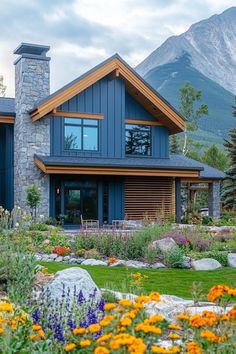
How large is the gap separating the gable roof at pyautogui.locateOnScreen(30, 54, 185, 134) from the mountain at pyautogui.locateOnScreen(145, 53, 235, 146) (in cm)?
8060

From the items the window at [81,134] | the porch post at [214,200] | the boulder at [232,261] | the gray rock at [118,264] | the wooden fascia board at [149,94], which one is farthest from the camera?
the porch post at [214,200]

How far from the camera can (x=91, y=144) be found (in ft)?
67.9

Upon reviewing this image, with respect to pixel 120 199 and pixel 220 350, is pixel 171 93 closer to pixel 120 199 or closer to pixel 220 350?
pixel 120 199

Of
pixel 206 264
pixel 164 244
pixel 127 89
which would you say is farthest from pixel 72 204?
pixel 206 264

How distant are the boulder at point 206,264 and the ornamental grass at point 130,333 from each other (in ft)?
21.3

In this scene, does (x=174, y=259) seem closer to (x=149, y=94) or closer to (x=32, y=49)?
(x=149, y=94)

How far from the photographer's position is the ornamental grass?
98.5 inches

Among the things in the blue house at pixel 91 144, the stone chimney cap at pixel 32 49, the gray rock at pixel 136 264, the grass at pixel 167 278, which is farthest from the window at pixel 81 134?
the grass at pixel 167 278

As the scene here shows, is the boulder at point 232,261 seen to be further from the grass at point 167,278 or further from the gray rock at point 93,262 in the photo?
the gray rock at point 93,262

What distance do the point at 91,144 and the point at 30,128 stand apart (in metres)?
2.46

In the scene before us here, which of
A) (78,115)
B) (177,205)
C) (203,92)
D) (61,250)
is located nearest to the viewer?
(61,250)

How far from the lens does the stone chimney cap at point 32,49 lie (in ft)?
67.4

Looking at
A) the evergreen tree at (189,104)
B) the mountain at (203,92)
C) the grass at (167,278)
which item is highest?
the mountain at (203,92)

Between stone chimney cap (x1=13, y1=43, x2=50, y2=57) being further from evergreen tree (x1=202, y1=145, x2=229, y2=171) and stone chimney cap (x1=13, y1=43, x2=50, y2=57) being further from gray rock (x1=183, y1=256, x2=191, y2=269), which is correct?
evergreen tree (x1=202, y1=145, x2=229, y2=171)
